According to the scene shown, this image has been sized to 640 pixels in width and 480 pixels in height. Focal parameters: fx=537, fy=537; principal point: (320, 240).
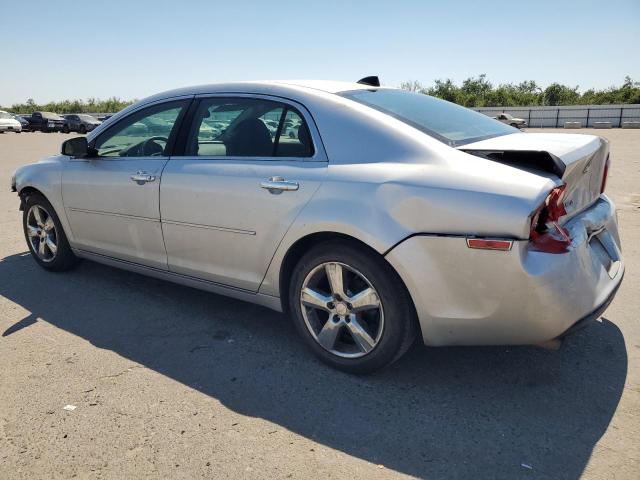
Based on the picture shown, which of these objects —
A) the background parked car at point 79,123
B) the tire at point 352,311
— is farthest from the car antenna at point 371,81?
the background parked car at point 79,123

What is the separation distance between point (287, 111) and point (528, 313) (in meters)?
1.81

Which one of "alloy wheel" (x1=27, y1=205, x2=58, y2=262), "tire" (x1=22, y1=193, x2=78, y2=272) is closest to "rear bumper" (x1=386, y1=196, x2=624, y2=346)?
"tire" (x1=22, y1=193, x2=78, y2=272)

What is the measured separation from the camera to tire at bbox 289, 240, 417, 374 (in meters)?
2.79

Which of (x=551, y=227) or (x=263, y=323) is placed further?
(x=263, y=323)

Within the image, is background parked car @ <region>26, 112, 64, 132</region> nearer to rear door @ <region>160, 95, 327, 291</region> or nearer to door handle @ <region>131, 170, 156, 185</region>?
door handle @ <region>131, 170, 156, 185</region>

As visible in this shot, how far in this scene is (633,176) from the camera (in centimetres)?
1090

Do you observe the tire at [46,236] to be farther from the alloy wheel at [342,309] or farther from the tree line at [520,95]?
the tree line at [520,95]

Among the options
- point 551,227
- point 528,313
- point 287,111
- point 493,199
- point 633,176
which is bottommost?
point 633,176

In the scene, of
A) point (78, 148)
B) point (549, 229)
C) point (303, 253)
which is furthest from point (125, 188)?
point (549, 229)

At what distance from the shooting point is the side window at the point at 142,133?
153 inches

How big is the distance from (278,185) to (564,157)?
4.96ft

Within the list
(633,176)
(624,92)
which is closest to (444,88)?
(624,92)

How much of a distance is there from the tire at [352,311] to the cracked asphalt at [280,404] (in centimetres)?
15

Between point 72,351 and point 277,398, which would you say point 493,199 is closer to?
point 277,398
